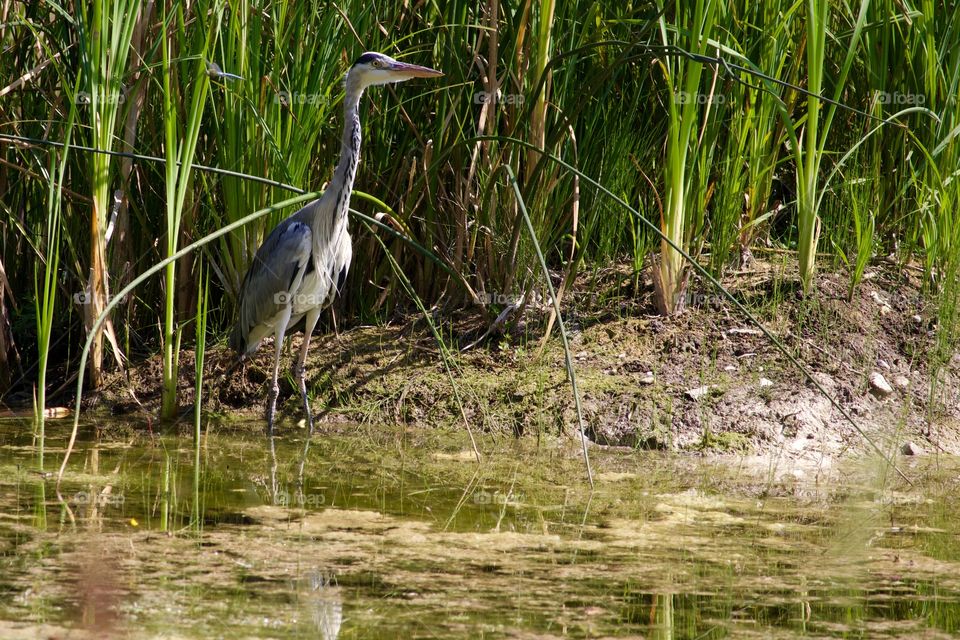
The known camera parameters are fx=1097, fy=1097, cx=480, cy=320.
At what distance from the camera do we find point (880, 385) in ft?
17.4

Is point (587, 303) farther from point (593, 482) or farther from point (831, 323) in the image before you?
point (593, 482)

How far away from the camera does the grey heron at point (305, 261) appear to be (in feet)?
18.1

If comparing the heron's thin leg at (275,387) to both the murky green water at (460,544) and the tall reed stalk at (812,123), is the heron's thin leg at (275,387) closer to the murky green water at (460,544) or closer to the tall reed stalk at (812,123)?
the murky green water at (460,544)

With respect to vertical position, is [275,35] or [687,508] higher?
[275,35]

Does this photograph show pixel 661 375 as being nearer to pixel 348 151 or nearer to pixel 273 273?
pixel 348 151

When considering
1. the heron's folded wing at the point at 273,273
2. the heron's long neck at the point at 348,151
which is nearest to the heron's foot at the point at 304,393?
the heron's folded wing at the point at 273,273

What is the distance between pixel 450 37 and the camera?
576 cm

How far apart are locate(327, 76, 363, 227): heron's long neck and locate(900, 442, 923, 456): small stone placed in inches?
114

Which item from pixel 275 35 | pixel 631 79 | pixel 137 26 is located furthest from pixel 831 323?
pixel 137 26

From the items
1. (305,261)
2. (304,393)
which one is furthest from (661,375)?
(305,261)

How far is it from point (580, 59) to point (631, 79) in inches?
14.7


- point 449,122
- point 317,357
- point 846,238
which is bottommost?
point 317,357

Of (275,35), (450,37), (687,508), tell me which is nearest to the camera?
(687,508)

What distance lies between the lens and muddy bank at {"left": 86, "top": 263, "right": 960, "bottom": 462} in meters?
5.16
